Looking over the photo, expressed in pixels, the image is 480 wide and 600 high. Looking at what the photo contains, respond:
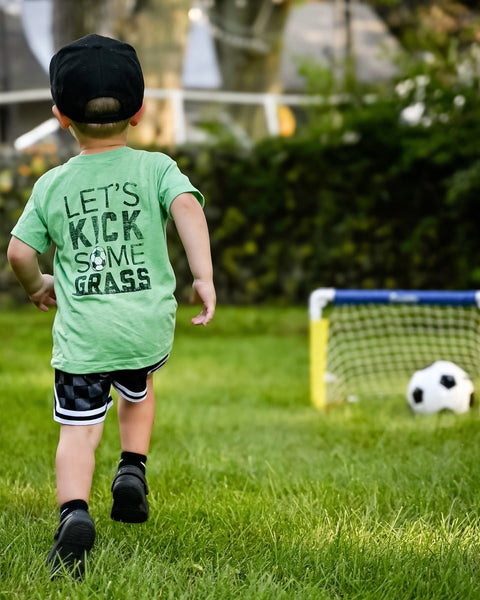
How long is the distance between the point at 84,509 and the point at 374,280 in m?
8.28

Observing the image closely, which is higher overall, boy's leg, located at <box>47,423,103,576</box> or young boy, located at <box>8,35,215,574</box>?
young boy, located at <box>8,35,215,574</box>

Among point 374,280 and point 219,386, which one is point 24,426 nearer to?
point 219,386

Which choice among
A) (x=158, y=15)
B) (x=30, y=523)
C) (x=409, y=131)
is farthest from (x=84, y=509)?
(x=158, y=15)

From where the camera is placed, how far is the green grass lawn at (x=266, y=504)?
2.20 metres

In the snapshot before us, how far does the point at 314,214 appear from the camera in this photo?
1031 cm

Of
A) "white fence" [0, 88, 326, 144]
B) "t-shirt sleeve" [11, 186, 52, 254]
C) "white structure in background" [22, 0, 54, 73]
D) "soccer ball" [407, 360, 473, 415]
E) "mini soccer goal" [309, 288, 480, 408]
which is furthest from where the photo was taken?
"white structure in background" [22, 0, 54, 73]

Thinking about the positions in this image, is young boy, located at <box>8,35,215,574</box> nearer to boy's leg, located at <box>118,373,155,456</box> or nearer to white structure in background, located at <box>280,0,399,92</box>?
boy's leg, located at <box>118,373,155,456</box>

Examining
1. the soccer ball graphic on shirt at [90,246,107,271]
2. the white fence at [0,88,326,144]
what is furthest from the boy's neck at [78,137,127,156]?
the white fence at [0,88,326,144]

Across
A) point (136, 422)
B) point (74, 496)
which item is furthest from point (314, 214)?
point (74, 496)

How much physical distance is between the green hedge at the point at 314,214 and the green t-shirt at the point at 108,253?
7328 millimetres

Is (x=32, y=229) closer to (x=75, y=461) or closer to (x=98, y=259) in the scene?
(x=98, y=259)

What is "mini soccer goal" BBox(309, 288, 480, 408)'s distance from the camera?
482 centimetres

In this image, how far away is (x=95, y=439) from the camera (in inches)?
96.7

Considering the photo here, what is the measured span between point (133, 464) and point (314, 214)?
793 cm
